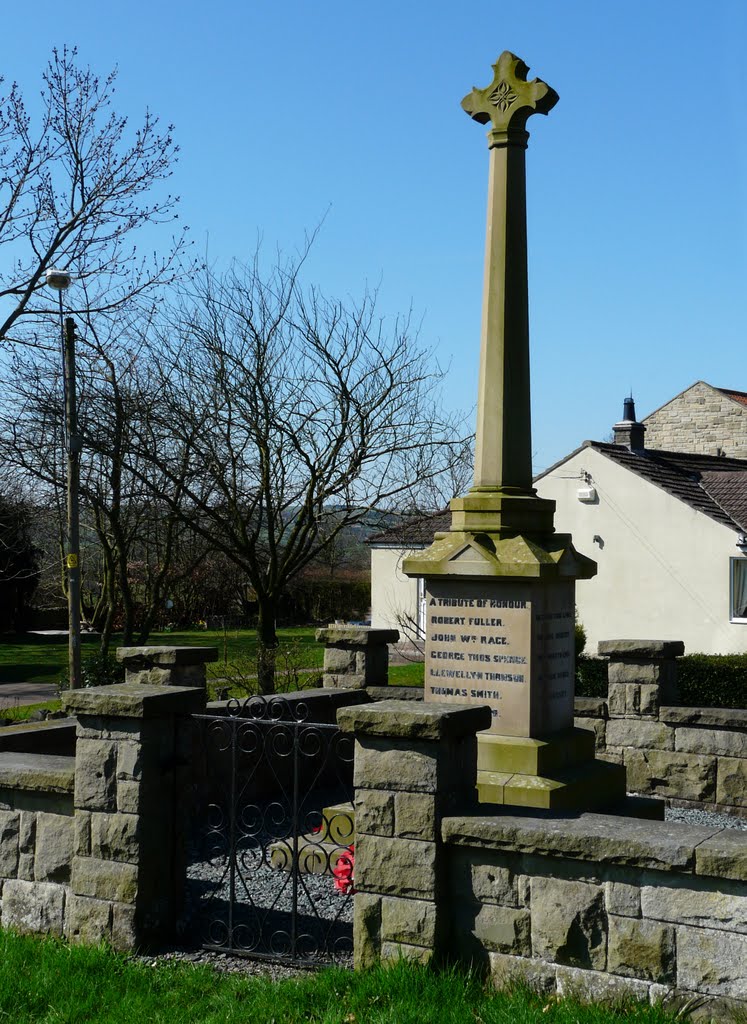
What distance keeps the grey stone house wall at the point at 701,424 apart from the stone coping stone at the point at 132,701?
27.1 m

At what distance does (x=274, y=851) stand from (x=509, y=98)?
18.2 feet

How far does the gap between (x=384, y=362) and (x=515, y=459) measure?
842 cm

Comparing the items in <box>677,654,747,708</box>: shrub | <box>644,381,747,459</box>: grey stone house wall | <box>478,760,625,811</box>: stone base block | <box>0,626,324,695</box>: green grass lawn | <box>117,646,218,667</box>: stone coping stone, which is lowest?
<box>0,626,324,695</box>: green grass lawn

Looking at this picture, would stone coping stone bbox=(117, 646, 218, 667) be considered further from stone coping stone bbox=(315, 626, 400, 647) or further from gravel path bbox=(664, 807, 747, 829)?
gravel path bbox=(664, 807, 747, 829)

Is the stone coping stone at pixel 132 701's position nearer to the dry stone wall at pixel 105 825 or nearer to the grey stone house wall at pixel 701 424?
the dry stone wall at pixel 105 825

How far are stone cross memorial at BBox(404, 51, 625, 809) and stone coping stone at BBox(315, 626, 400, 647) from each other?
2205mm

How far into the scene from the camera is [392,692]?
391 inches

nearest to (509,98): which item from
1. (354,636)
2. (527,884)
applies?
(354,636)

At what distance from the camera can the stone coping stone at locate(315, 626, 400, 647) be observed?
10031 mm

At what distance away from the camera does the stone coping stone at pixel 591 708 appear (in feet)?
31.0

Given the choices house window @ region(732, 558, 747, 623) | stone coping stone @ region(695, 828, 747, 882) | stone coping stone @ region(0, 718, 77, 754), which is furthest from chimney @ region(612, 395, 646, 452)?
stone coping stone @ region(695, 828, 747, 882)

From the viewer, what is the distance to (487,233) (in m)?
8.01

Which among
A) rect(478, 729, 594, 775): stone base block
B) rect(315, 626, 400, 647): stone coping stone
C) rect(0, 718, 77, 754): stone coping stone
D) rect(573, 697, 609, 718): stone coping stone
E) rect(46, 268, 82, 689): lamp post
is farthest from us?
rect(46, 268, 82, 689): lamp post

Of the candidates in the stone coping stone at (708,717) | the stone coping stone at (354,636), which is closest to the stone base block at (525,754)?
the stone coping stone at (708,717)
